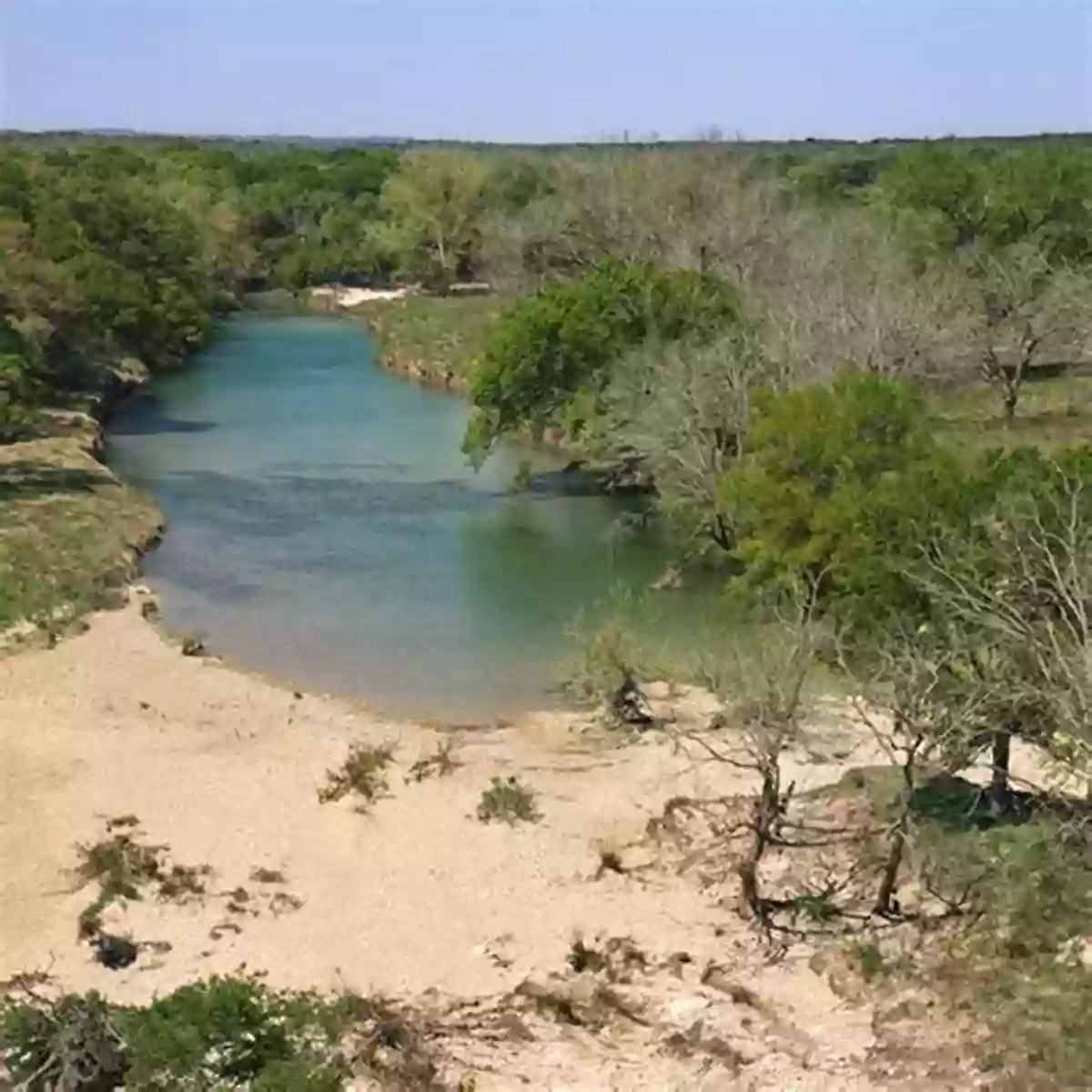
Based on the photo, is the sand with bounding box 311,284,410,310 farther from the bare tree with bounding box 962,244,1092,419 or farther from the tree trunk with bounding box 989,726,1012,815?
the tree trunk with bounding box 989,726,1012,815

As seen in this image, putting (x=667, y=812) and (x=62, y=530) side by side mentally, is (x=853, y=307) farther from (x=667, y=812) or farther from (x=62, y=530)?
(x=667, y=812)

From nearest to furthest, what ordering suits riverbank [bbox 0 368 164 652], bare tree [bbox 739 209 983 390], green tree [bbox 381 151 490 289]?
riverbank [bbox 0 368 164 652]
bare tree [bbox 739 209 983 390]
green tree [bbox 381 151 490 289]

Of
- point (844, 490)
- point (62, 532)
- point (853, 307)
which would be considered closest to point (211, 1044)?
point (844, 490)

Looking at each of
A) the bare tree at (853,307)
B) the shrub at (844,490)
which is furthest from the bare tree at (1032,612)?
the bare tree at (853,307)

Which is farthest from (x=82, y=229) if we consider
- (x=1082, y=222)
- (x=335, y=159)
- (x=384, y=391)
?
(x=335, y=159)

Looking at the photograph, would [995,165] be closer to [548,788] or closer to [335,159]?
[548,788]

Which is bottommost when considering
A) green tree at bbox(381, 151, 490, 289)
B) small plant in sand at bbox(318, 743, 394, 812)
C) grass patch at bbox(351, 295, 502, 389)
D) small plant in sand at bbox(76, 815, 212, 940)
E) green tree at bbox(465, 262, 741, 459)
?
small plant in sand at bbox(76, 815, 212, 940)

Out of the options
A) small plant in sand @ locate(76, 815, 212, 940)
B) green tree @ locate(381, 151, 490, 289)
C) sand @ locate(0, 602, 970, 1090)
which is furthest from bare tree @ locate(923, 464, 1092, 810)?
green tree @ locate(381, 151, 490, 289)
